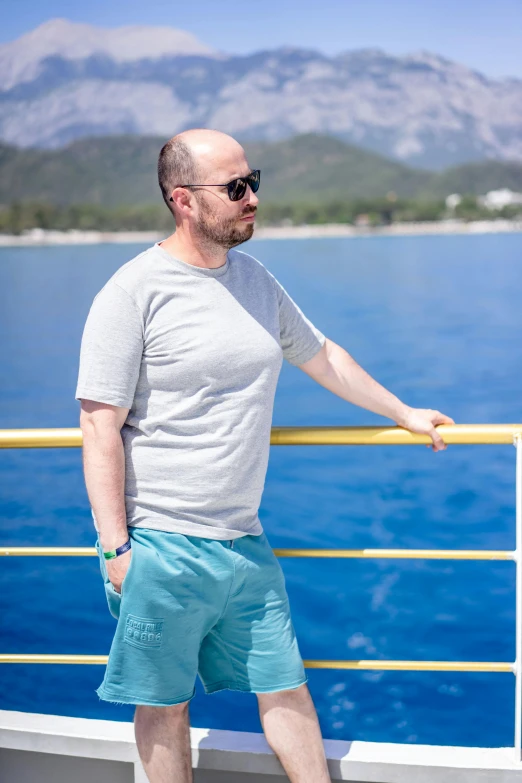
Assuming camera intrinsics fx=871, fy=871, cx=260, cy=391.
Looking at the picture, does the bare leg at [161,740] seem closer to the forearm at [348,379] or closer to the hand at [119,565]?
the hand at [119,565]

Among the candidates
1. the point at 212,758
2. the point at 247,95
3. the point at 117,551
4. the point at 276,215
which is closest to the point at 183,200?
the point at 117,551

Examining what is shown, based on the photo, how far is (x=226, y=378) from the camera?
1211 mm

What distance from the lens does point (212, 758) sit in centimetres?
139

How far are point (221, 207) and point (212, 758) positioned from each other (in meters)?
0.86

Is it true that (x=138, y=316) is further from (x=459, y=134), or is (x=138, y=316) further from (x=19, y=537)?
(x=459, y=134)

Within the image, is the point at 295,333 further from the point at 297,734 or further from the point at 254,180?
the point at 297,734

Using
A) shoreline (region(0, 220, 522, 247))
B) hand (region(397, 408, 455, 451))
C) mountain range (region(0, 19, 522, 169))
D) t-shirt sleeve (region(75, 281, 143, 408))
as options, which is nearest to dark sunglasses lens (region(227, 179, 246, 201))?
t-shirt sleeve (region(75, 281, 143, 408))

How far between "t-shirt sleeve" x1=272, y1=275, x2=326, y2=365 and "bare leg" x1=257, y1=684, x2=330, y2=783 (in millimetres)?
513

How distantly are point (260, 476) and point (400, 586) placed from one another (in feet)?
16.4

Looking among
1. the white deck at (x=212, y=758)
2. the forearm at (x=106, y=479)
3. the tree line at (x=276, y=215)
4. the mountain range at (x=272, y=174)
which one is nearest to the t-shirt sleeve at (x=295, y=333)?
the forearm at (x=106, y=479)

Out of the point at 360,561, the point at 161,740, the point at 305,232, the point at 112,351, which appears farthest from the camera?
the point at 305,232

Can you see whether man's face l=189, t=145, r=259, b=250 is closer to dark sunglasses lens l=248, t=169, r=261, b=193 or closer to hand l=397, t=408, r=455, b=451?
dark sunglasses lens l=248, t=169, r=261, b=193

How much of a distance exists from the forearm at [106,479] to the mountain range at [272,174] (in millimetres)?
78376

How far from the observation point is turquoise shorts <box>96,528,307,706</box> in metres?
1.19
